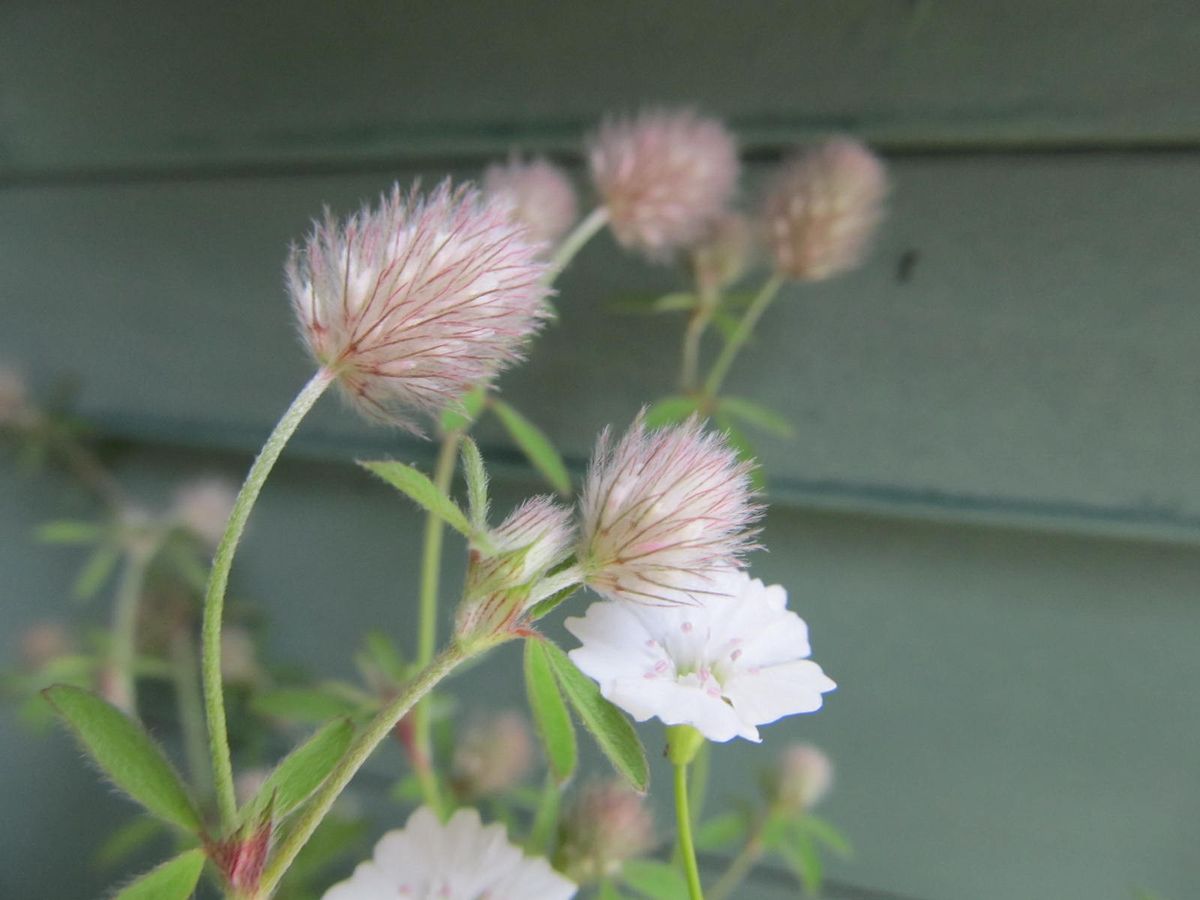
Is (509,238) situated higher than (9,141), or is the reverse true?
(9,141)

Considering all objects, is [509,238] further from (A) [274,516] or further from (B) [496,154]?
(A) [274,516]

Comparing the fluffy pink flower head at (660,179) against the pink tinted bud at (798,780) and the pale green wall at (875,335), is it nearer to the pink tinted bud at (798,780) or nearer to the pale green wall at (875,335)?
the pale green wall at (875,335)

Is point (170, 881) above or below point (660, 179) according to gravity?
below

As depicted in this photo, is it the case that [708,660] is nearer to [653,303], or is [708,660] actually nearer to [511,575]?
[511,575]

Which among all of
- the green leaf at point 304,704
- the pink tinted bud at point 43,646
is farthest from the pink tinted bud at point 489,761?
the pink tinted bud at point 43,646

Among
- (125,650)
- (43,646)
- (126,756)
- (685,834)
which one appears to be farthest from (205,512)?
(685,834)

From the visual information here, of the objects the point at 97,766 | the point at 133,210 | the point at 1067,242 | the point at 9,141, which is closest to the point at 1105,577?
the point at 1067,242

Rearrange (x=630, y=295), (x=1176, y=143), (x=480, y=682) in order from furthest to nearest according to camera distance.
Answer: (x=480, y=682)
(x=630, y=295)
(x=1176, y=143)
